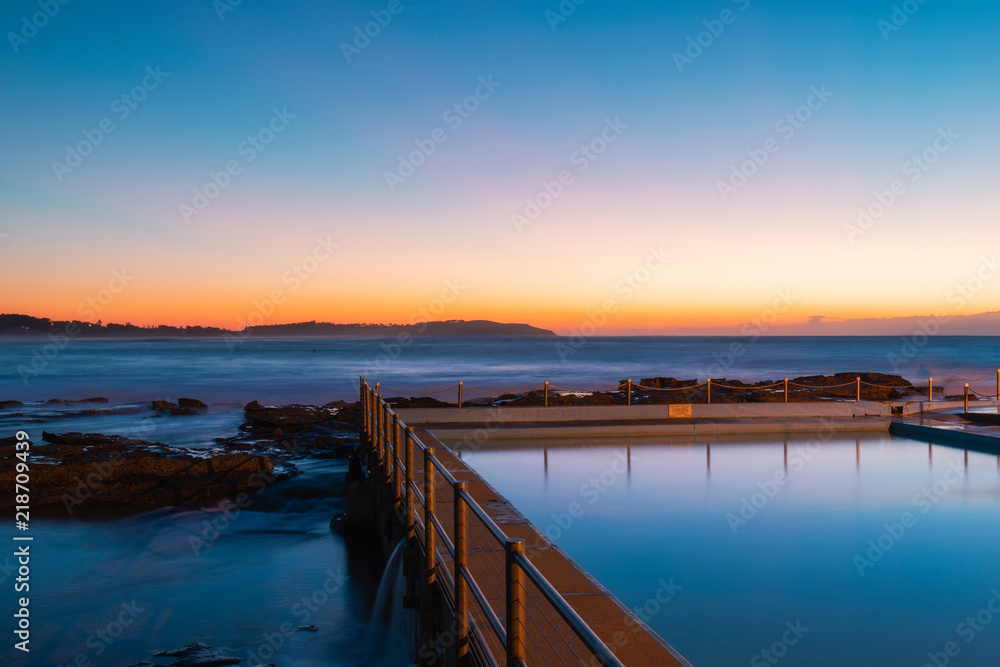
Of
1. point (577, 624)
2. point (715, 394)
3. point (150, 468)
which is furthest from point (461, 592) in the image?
point (715, 394)

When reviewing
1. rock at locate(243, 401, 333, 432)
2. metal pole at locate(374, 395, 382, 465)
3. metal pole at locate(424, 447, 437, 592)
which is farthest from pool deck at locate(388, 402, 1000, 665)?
rock at locate(243, 401, 333, 432)

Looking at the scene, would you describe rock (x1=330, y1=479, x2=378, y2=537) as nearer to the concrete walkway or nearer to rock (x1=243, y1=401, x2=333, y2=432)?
the concrete walkway

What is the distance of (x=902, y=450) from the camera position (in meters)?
13.6

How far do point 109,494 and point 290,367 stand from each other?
51002mm

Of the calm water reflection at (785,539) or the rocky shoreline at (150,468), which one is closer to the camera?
the calm water reflection at (785,539)

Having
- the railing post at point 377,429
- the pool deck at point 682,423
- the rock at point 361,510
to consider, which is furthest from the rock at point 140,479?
the railing post at point 377,429

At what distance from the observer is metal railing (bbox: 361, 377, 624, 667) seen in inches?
91.5

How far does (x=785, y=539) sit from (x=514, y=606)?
22.0 ft

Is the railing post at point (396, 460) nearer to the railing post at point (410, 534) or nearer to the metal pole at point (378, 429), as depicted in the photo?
the railing post at point (410, 534)

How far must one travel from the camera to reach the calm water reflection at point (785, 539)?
557cm

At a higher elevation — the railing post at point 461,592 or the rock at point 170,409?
the railing post at point 461,592

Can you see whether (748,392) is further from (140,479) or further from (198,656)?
(198,656)

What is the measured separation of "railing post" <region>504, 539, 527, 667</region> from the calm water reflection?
10.1ft

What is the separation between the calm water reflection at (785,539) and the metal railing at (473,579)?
183 cm
